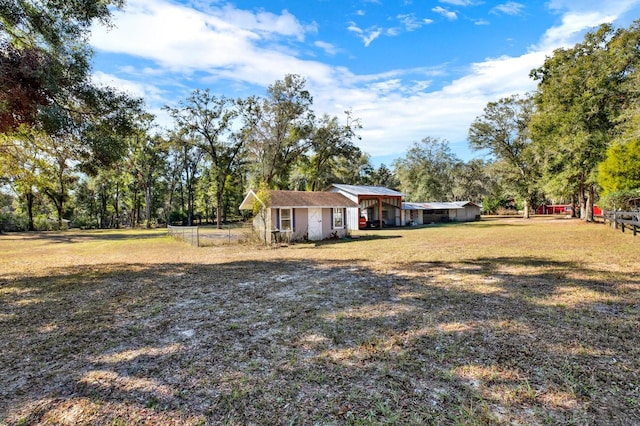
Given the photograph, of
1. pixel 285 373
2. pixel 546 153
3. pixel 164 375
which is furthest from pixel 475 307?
pixel 546 153

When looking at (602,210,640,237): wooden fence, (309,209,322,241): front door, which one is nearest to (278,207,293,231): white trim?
(309,209,322,241): front door

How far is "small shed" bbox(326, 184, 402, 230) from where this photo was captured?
28.8m

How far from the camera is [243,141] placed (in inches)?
1345

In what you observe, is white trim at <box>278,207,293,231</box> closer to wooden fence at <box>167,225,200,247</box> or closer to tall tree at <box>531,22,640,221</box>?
wooden fence at <box>167,225,200,247</box>

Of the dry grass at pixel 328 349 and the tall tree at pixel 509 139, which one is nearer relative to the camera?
the dry grass at pixel 328 349

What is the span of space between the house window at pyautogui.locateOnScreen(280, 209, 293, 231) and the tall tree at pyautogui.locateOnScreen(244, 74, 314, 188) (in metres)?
14.3

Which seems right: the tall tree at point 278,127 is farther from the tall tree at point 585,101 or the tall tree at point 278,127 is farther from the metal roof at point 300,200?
the tall tree at point 585,101

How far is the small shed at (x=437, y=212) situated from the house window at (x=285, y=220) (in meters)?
19.8

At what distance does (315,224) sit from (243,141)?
18.3 meters

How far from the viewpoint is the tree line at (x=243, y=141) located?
8.57 metres

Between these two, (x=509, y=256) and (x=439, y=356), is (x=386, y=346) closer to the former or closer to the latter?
(x=439, y=356)

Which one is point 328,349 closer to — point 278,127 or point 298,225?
point 298,225

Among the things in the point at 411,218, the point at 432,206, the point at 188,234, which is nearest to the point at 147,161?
the point at 188,234

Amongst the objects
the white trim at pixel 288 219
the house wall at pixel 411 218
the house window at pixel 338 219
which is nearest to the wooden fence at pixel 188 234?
the white trim at pixel 288 219
